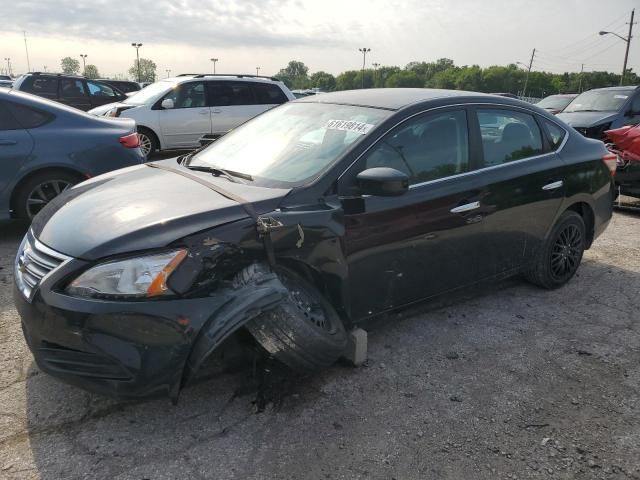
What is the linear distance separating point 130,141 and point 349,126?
341 centimetres

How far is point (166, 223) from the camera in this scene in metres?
2.50

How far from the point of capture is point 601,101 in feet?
37.6

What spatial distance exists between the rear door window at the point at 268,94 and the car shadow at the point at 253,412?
8.50 meters

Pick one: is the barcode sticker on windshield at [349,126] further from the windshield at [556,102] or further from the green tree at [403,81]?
the green tree at [403,81]

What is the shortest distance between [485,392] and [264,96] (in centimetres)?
939

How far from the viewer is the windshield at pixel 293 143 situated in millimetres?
3119

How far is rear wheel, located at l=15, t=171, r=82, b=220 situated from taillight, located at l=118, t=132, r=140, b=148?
610 millimetres

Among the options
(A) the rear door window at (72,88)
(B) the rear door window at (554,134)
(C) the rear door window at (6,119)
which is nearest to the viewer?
(B) the rear door window at (554,134)

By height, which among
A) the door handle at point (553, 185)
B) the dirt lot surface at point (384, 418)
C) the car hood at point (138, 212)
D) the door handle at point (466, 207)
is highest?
the car hood at point (138, 212)

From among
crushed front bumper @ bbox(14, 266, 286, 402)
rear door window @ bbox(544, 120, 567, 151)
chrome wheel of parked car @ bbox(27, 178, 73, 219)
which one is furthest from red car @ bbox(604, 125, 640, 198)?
chrome wheel of parked car @ bbox(27, 178, 73, 219)

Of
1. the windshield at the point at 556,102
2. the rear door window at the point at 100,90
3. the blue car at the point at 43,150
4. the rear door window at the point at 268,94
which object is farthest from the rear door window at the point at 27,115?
the windshield at the point at 556,102

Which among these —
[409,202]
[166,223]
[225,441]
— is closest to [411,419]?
[225,441]

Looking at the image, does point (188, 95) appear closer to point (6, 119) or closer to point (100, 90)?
point (100, 90)

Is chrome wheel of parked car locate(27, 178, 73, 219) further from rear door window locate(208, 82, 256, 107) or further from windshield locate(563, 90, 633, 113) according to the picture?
windshield locate(563, 90, 633, 113)
